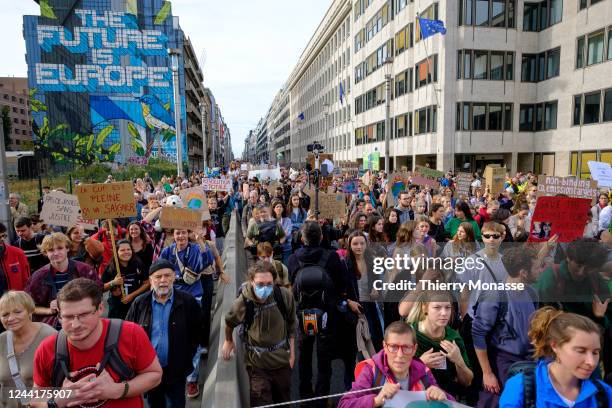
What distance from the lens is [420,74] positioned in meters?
30.0

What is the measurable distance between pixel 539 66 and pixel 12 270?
3199 centimetres

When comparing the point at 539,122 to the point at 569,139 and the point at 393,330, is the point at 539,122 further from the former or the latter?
the point at 393,330

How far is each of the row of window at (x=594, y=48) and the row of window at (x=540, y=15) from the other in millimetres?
3123

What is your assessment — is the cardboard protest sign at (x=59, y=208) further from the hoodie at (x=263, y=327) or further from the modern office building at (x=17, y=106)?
the modern office building at (x=17, y=106)

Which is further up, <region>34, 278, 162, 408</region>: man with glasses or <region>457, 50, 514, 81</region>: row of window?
<region>457, 50, 514, 81</region>: row of window

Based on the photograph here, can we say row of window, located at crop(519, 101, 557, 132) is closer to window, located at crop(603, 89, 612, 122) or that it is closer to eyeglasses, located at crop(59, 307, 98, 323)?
window, located at crop(603, 89, 612, 122)

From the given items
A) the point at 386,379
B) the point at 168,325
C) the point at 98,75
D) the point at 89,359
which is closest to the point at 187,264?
the point at 168,325

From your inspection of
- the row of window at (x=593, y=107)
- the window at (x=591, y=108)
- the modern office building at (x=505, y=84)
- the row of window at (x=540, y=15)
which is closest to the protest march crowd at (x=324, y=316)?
the modern office building at (x=505, y=84)

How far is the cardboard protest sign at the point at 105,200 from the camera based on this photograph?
5402 millimetres

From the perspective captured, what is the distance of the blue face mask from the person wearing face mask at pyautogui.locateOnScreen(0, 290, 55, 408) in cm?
167

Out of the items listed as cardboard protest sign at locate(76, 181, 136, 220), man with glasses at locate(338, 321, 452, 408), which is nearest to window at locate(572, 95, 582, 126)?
cardboard protest sign at locate(76, 181, 136, 220)

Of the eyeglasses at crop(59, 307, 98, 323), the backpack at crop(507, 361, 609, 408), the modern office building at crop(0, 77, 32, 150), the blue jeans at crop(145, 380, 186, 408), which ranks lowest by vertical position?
the blue jeans at crop(145, 380, 186, 408)

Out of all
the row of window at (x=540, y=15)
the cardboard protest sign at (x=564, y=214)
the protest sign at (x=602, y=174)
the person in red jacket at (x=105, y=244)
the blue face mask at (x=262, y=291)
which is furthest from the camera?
the row of window at (x=540, y=15)

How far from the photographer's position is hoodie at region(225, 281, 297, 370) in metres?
3.68
